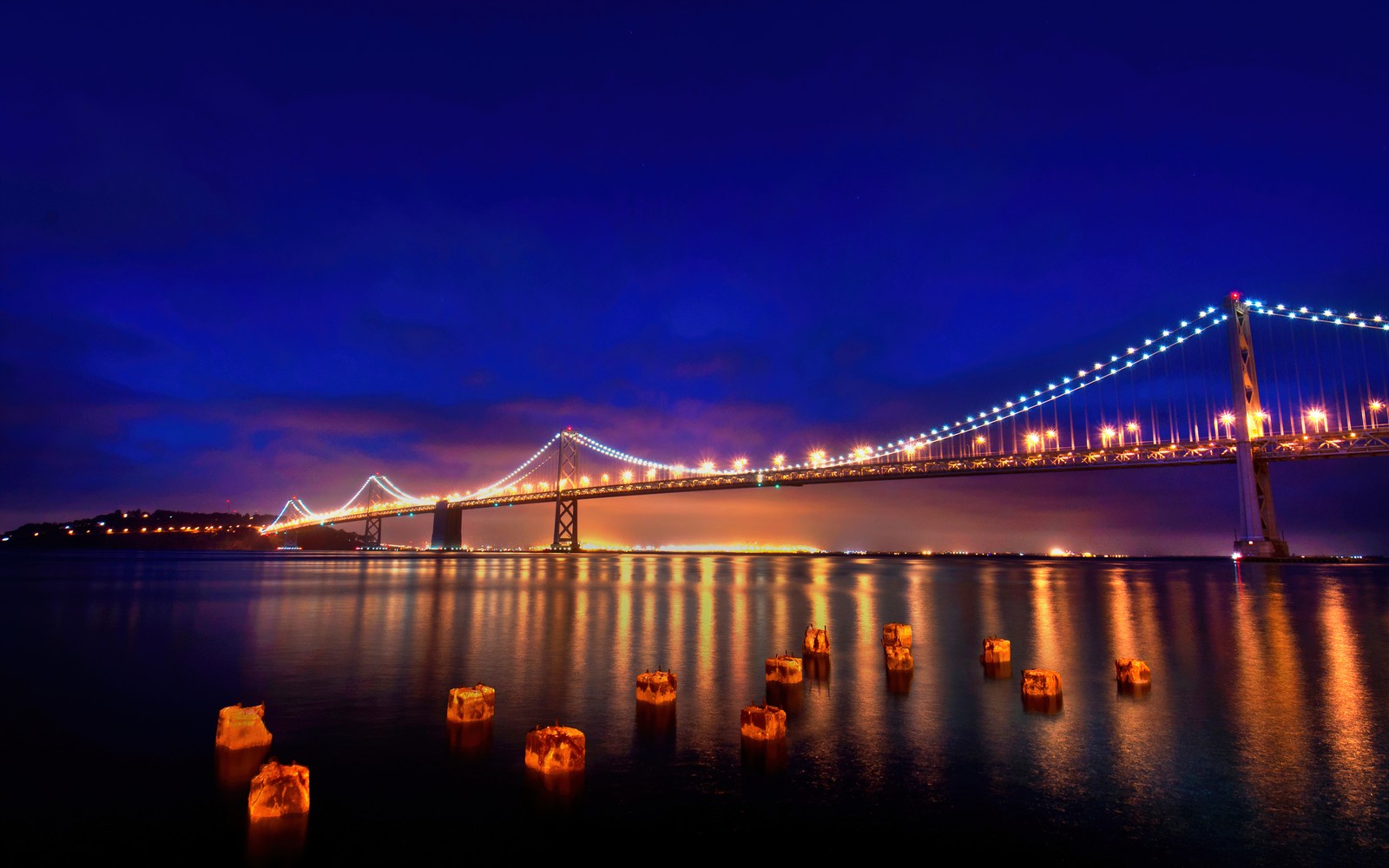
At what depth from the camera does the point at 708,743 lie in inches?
297

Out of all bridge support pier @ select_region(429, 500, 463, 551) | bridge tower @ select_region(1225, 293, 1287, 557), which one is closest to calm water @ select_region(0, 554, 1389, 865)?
bridge tower @ select_region(1225, 293, 1287, 557)

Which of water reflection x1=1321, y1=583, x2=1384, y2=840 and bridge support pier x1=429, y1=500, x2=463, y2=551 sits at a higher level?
bridge support pier x1=429, y1=500, x2=463, y2=551

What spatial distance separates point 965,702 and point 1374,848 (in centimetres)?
468

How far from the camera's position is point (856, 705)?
31.1 ft

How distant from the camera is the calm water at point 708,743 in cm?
541

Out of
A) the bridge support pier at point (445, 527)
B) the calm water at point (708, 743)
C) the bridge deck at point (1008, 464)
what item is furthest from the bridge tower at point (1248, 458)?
the bridge support pier at point (445, 527)

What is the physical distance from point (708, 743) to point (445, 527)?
80.6 meters

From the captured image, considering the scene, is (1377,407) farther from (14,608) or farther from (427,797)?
(14,608)

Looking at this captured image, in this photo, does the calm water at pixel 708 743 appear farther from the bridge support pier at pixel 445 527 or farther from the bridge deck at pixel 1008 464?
the bridge support pier at pixel 445 527

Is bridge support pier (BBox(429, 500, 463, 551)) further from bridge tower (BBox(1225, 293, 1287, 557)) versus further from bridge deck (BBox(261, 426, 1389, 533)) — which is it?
bridge tower (BBox(1225, 293, 1287, 557))

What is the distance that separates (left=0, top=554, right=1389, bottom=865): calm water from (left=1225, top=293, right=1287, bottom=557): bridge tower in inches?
1411

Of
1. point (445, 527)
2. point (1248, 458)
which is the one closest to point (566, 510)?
point (445, 527)

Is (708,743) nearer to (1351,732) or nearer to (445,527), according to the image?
(1351,732)

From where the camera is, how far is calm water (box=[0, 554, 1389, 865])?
5414mm
